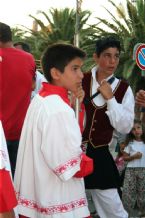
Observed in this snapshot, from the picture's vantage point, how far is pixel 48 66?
10.6 feet

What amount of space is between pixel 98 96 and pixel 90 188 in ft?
2.67

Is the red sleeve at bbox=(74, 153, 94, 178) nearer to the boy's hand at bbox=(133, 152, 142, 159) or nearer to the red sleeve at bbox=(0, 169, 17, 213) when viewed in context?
the red sleeve at bbox=(0, 169, 17, 213)

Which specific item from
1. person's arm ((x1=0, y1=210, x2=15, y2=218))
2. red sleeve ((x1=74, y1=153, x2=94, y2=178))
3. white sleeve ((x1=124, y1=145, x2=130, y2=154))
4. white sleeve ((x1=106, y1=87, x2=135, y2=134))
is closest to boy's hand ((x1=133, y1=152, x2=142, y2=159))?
white sleeve ((x1=124, y1=145, x2=130, y2=154))

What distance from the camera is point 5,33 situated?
431 cm

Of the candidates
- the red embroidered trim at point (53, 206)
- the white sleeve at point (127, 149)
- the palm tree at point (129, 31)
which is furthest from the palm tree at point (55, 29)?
the red embroidered trim at point (53, 206)

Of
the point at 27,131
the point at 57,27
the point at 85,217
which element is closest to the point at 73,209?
the point at 85,217

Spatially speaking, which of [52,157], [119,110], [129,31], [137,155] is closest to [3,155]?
[52,157]

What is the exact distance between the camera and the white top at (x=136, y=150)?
5477 millimetres

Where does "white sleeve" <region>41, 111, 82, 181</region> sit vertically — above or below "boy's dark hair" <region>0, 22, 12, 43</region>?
below

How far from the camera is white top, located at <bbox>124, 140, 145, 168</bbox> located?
548cm

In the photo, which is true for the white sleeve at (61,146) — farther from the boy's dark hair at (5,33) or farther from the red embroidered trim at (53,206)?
the boy's dark hair at (5,33)

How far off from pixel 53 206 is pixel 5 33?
1946mm

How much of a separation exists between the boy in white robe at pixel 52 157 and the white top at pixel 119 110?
2.97ft

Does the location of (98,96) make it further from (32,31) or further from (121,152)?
(32,31)
